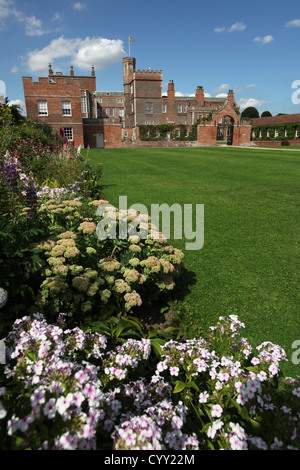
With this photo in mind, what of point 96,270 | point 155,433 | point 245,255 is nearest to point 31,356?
point 155,433

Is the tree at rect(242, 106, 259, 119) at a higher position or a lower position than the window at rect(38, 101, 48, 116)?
higher

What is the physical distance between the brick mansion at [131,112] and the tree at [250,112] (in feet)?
30.5

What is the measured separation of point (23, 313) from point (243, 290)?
2.59 metres

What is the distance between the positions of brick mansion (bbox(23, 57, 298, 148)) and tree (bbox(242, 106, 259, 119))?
9291mm

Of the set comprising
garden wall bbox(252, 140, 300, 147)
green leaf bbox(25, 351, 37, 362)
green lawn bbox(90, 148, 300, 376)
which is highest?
garden wall bbox(252, 140, 300, 147)

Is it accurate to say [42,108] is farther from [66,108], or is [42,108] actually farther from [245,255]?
[245,255]

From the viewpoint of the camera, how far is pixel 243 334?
298cm

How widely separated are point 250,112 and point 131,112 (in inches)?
1258

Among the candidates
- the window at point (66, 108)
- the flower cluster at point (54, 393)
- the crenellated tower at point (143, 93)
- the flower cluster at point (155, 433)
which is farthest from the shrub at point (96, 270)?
the crenellated tower at point (143, 93)

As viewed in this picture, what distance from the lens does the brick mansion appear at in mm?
31422

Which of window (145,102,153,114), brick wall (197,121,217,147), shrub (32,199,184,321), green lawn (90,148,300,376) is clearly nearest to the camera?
shrub (32,199,184,321)

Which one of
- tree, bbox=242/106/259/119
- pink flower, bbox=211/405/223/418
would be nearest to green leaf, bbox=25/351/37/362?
pink flower, bbox=211/405/223/418

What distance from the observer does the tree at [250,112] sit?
7080 centimetres

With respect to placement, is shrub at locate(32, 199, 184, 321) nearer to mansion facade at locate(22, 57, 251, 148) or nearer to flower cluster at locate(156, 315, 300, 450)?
flower cluster at locate(156, 315, 300, 450)
